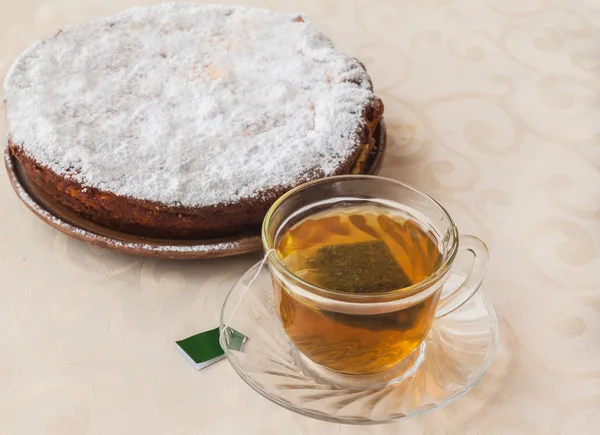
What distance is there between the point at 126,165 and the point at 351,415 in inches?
20.3

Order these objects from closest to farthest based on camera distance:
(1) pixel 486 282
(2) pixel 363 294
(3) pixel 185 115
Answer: (2) pixel 363 294
(1) pixel 486 282
(3) pixel 185 115

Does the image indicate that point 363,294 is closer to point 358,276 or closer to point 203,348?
point 358,276

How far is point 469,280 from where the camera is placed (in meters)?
0.86

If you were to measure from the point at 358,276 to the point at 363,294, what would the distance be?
0.29ft

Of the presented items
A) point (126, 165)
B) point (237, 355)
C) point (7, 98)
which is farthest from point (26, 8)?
point (237, 355)

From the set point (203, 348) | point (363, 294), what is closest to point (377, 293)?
point (363, 294)

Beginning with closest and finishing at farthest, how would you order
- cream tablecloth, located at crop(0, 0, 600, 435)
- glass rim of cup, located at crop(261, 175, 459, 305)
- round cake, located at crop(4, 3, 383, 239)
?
glass rim of cup, located at crop(261, 175, 459, 305) → cream tablecloth, located at crop(0, 0, 600, 435) → round cake, located at crop(4, 3, 383, 239)

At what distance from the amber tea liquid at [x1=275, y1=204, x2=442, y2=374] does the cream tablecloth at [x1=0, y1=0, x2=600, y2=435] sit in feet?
0.32

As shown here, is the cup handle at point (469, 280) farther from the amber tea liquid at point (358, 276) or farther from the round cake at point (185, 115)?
the round cake at point (185, 115)

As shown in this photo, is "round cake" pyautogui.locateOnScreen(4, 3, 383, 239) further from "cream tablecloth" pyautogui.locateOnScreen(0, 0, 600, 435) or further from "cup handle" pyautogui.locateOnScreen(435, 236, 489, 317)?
"cup handle" pyautogui.locateOnScreen(435, 236, 489, 317)

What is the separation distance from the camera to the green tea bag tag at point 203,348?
876 millimetres

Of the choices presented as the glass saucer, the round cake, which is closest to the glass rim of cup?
the glass saucer

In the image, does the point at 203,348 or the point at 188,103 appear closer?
the point at 203,348

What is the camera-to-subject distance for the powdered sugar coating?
3.35 feet
